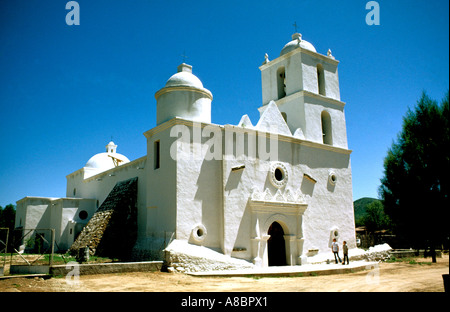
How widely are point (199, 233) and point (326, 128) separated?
1130 centimetres

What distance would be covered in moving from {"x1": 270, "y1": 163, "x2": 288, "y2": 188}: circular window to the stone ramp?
7410 mm

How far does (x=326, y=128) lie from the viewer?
21.8 m

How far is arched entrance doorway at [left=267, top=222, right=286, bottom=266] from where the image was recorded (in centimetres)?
1761

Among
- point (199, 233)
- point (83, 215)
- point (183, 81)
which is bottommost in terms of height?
point (199, 233)

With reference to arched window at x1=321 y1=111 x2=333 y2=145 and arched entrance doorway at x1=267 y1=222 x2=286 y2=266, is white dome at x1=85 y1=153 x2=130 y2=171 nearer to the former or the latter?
Result: arched entrance doorway at x1=267 y1=222 x2=286 y2=266

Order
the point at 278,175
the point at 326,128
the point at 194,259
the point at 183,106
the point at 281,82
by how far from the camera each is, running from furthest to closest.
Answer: the point at 281,82
the point at 326,128
the point at 278,175
the point at 183,106
the point at 194,259

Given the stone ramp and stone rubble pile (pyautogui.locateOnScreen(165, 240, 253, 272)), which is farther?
the stone ramp

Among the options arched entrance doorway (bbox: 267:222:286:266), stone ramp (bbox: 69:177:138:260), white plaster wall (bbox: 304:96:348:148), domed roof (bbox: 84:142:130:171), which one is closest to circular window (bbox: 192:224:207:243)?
stone ramp (bbox: 69:177:138:260)

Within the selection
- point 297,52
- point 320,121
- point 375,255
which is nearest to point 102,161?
point 297,52

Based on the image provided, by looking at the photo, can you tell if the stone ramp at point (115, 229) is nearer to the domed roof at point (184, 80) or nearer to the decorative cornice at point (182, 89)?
the decorative cornice at point (182, 89)

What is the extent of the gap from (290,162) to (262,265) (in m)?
5.64

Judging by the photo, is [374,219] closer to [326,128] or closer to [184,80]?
[326,128]

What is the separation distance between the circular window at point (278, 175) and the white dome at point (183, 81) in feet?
18.1

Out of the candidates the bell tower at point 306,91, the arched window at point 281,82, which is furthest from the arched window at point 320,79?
the arched window at point 281,82
